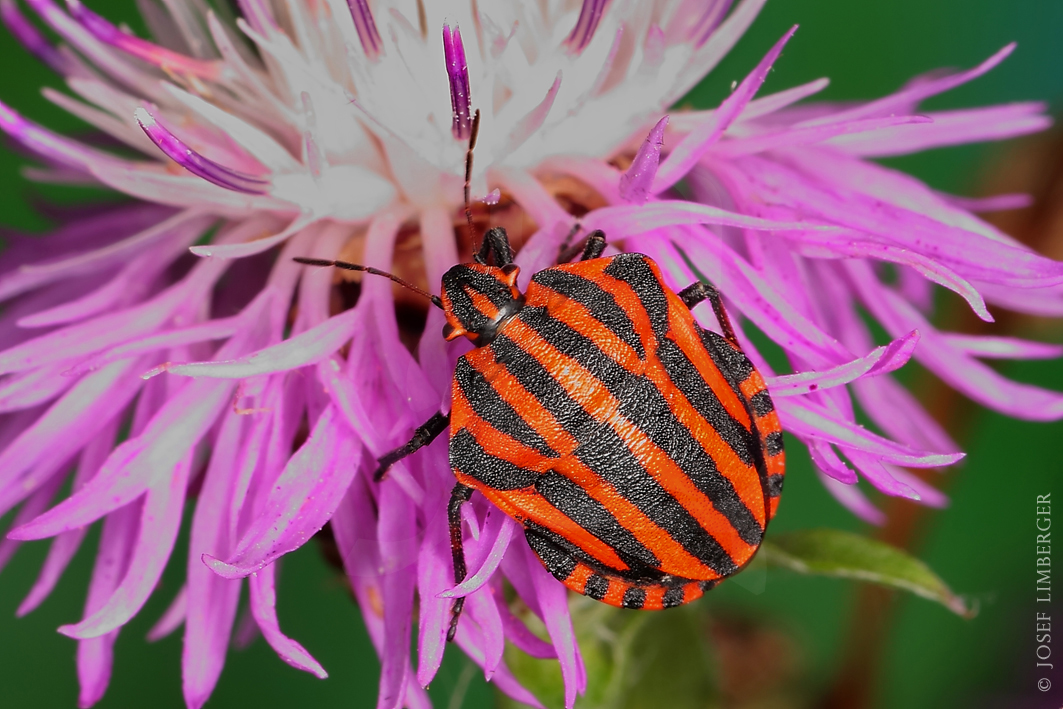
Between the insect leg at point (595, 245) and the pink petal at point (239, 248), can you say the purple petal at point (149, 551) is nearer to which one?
the pink petal at point (239, 248)

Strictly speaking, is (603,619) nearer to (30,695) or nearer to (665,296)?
(665,296)

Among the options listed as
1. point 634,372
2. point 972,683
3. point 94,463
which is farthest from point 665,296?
point 972,683

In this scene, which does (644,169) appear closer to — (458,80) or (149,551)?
(458,80)

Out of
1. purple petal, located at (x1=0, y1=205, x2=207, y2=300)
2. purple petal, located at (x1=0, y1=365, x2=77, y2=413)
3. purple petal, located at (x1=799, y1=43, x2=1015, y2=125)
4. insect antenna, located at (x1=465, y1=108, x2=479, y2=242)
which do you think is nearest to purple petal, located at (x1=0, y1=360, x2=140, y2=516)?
purple petal, located at (x1=0, y1=365, x2=77, y2=413)

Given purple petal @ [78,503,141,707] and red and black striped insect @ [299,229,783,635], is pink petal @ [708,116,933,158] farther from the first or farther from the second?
purple petal @ [78,503,141,707]

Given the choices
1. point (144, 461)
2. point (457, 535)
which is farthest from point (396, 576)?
point (144, 461)

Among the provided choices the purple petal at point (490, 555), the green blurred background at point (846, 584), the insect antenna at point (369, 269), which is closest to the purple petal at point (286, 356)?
the insect antenna at point (369, 269)
